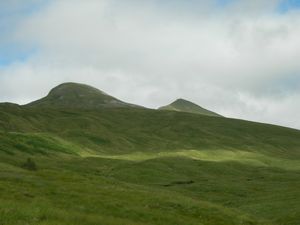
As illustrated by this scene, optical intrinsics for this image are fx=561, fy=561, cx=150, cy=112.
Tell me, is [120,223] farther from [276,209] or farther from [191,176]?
[191,176]

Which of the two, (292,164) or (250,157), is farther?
(250,157)

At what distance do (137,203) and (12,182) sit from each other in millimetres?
12812

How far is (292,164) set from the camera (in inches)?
6555

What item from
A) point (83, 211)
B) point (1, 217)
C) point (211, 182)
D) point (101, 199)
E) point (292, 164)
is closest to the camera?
point (1, 217)

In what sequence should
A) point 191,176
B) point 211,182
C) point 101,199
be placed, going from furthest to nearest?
1. point 191,176
2. point 211,182
3. point 101,199

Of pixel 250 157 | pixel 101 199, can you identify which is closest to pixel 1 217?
pixel 101 199

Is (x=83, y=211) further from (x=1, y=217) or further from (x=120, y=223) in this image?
(x=1, y=217)

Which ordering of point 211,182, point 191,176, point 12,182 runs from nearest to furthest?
point 12,182
point 211,182
point 191,176

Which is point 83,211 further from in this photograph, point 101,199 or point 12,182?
point 12,182

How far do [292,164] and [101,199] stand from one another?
412 feet

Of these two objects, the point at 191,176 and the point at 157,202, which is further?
the point at 191,176

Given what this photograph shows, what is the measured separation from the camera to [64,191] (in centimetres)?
5278

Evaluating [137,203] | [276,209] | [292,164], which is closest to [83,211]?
[137,203]

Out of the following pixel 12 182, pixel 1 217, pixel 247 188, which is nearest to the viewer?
pixel 1 217
